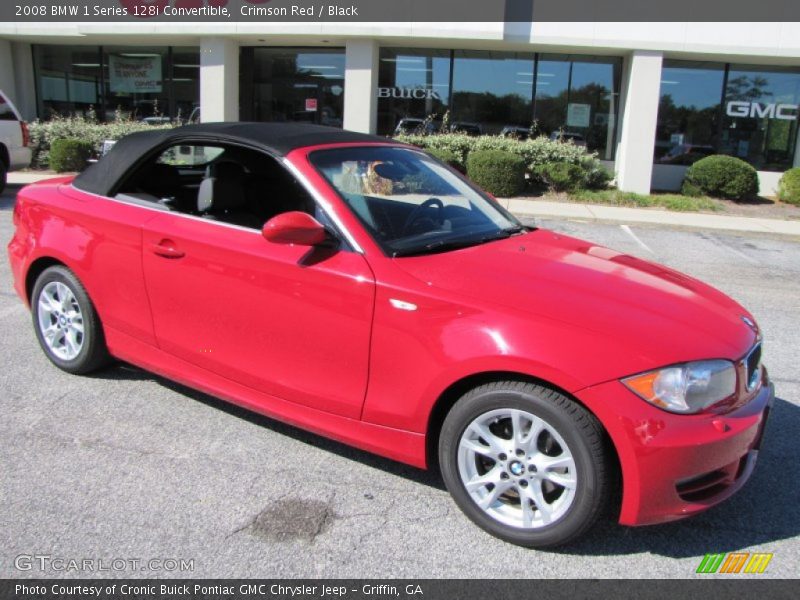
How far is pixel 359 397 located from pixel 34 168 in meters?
18.5

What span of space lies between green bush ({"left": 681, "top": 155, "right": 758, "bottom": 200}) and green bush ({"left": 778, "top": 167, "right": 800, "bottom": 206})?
0.68 meters

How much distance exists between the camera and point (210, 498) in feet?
10.1

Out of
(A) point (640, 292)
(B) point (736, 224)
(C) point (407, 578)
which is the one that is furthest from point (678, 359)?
(B) point (736, 224)

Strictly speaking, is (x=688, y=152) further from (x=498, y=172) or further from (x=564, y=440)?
(x=564, y=440)

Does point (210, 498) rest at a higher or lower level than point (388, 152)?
lower

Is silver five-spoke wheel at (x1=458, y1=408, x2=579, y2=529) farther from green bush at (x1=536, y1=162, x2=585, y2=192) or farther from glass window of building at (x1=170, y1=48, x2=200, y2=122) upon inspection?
glass window of building at (x1=170, y1=48, x2=200, y2=122)

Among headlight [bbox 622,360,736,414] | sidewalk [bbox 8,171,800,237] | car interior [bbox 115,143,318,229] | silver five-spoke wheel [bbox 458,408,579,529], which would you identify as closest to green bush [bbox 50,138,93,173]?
sidewalk [bbox 8,171,800,237]

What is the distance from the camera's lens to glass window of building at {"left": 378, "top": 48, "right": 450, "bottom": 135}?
18922mm

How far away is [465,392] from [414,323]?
0.36 meters

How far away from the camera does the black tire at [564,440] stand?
256 centimetres

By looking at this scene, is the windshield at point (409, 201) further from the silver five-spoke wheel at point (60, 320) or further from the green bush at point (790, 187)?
the green bush at point (790, 187)

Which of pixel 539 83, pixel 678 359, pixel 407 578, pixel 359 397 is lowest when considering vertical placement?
pixel 407 578

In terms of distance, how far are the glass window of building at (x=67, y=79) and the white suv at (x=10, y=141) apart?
32.3 feet

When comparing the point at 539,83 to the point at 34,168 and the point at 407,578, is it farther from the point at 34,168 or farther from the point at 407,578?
the point at 407,578
